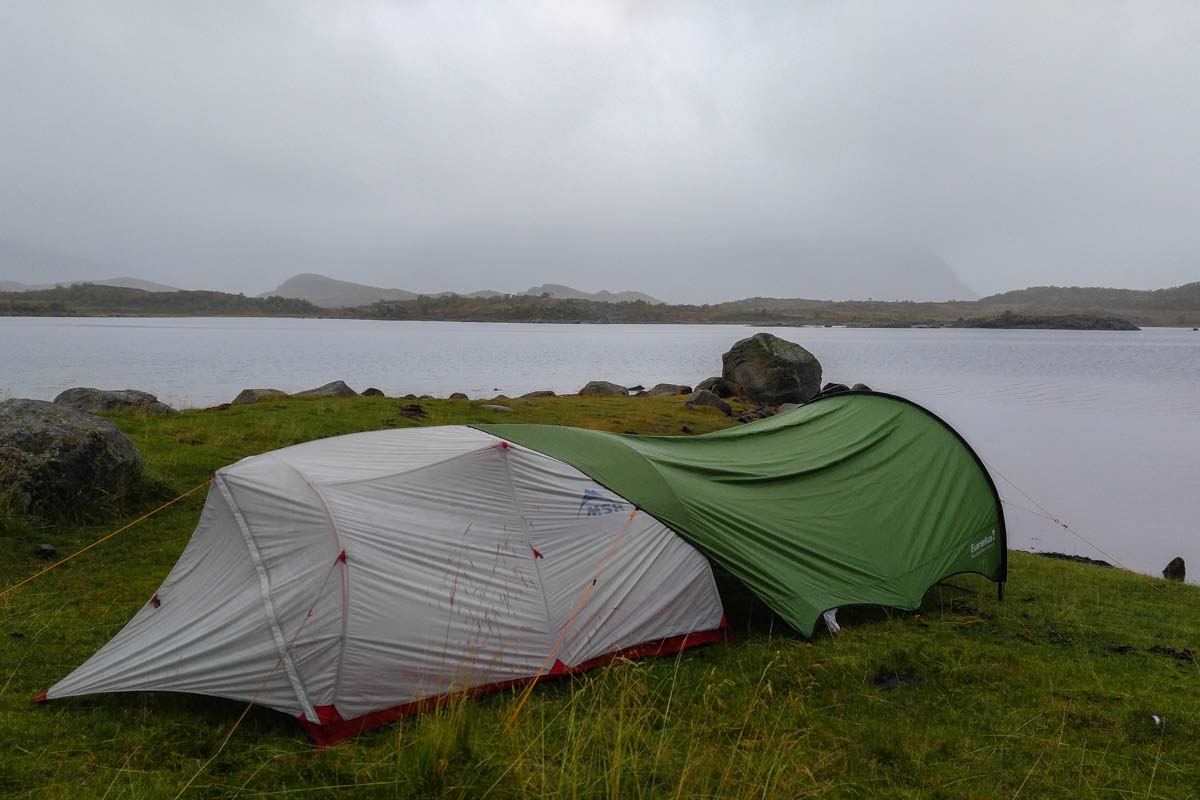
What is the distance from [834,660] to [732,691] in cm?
123

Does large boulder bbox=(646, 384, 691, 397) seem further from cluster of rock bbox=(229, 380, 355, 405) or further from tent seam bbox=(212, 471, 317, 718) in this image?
tent seam bbox=(212, 471, 317, 718)

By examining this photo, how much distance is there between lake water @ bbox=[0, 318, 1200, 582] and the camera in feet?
62.7

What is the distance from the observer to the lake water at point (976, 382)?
62.7ft

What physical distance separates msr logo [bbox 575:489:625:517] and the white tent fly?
14 mm

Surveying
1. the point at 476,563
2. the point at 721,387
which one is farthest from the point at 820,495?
the point at 721,387

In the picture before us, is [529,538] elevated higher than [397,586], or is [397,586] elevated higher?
[529,538]

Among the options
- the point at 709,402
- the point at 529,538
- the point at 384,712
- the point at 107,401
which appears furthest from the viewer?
the point at 709,402

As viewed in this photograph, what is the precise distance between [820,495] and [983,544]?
8.13 ft

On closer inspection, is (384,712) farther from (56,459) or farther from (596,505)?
(56,459)

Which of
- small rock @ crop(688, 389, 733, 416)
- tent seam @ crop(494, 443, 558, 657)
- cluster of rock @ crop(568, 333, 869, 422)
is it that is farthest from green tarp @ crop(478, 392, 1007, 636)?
cluster of rock @ crop(568, 333, 869, 422)

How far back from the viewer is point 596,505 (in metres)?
7.55

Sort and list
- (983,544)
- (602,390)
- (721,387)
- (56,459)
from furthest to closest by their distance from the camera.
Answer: (602,390) < (721,387) < (56,459) < (983,544)

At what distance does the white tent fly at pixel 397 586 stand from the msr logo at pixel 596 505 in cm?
1

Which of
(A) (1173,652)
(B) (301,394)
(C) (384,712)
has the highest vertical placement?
(B) (301,394)
